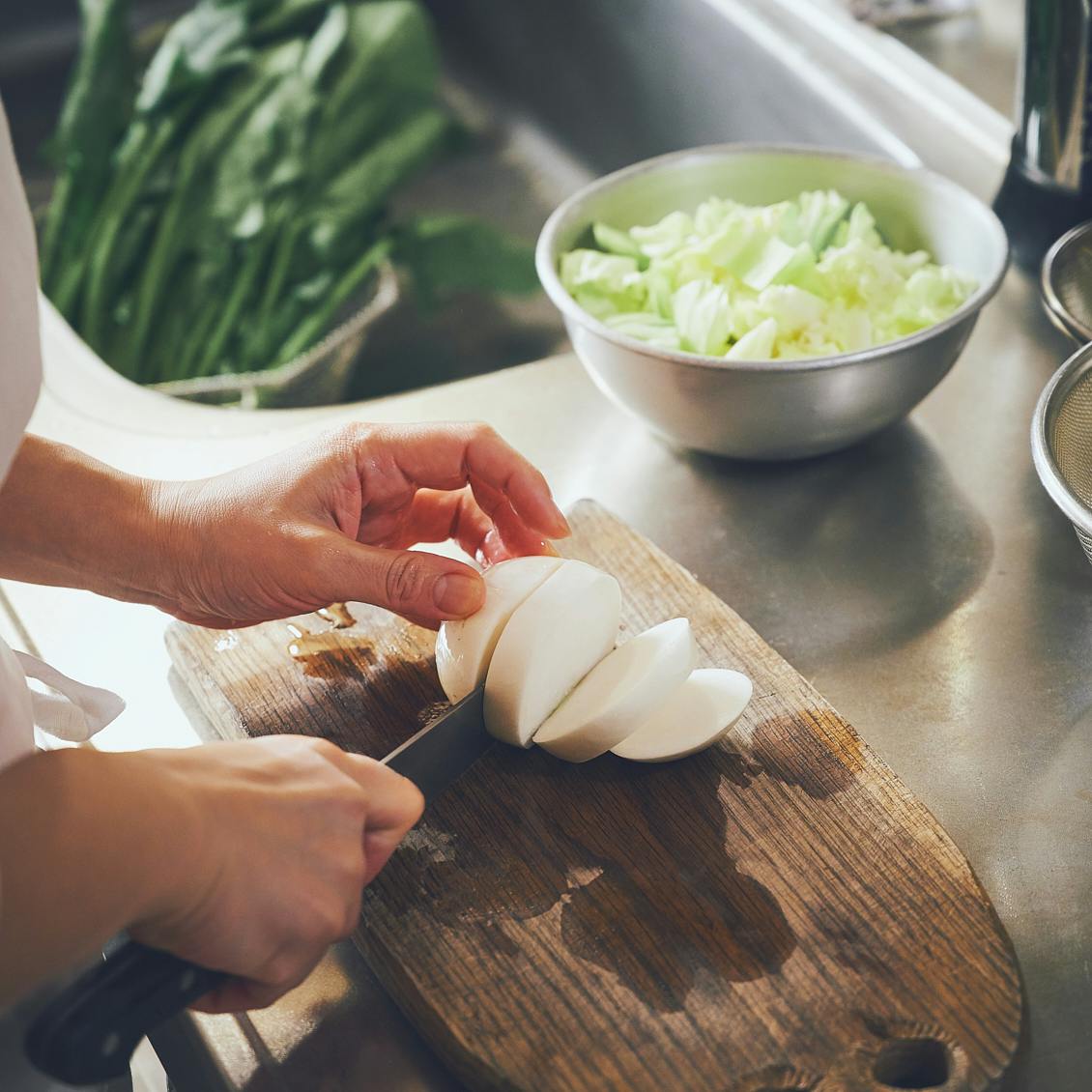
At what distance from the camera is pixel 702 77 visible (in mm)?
1757

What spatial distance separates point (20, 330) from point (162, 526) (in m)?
0.27

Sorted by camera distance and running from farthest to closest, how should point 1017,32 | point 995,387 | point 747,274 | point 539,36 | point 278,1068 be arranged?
1. point 539,36
2. point 1017,32
3. point 995,387
4. point 747,274
5. point 278,1068

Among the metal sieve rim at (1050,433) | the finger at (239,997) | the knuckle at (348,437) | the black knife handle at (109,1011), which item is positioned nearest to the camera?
the black knife handle at (109,1011)

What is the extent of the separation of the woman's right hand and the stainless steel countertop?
0.11 m

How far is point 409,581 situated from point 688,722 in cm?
22

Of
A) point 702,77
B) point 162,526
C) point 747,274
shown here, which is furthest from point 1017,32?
point 162,526

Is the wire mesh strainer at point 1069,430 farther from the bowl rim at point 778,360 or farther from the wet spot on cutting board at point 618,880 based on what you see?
the wet spot on cutting board at point 618,880

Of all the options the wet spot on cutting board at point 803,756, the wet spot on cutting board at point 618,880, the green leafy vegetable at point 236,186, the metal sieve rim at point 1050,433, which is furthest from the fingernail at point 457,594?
the green leafy vegetable at point 236,186

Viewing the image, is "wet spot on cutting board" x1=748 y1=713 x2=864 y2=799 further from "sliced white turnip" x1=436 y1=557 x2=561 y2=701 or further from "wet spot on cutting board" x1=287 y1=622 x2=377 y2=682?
"wet spot on cutting board" x1=287 y1=622 x2=377 y2=682

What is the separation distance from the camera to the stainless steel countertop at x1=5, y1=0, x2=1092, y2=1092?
755 millimetres

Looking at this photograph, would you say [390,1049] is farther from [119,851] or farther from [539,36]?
[539,36]

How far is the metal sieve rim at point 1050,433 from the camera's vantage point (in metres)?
0.82

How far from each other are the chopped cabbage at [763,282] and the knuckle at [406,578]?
0.32 m

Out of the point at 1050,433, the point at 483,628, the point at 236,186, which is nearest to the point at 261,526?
the point at 483,628
